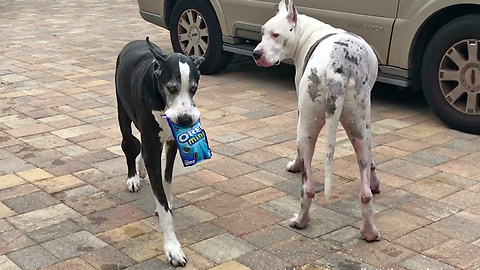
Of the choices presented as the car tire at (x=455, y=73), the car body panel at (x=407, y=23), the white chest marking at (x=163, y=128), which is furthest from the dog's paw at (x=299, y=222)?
the car body panel at (x=407, y=23)

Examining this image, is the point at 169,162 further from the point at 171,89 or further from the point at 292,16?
the point at 292,16

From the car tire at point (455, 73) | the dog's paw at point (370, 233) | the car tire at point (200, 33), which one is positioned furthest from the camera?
the car tire at point (200, 33)

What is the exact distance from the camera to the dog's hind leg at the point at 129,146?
5.10 metres

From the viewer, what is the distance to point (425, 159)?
5770 mm

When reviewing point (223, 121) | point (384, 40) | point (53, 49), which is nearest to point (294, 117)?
point (223, 121)

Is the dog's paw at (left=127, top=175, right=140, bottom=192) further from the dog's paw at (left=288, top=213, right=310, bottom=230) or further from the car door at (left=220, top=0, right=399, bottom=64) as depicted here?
the car door at (left=220, top=0, right=399, bottom=64)

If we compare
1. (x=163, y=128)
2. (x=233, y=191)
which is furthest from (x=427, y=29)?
(x=163, y=128)

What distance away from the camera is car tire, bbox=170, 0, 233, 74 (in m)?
8.59

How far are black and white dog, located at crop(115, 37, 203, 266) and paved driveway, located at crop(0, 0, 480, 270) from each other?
→ 244 millimetres

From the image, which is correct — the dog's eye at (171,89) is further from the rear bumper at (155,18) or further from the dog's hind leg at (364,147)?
the rear bumper at (155,18)

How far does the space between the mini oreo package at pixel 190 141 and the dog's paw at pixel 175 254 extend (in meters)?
0.51

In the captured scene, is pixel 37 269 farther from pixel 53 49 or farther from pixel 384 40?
pixel 53 49

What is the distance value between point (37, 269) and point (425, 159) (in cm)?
333

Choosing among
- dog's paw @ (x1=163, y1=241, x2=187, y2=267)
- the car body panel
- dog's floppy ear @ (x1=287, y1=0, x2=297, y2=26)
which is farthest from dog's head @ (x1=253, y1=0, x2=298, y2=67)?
the car body panel
